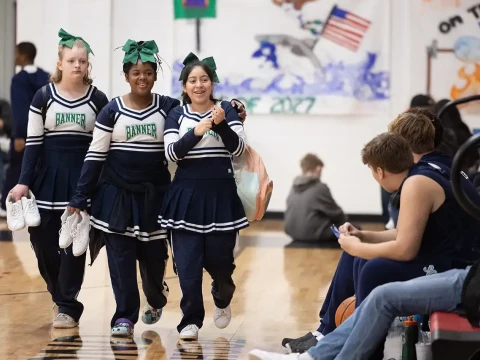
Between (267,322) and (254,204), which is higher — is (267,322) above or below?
below

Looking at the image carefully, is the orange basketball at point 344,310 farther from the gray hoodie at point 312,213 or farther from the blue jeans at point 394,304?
the gray hoodie at point 312,213

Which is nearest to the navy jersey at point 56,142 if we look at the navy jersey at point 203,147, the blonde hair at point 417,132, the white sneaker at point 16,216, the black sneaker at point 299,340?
the white sneaker at point 16,216

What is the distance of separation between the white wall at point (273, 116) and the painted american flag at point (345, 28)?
0.36 m

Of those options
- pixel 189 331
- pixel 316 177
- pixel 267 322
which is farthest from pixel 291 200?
pixel 189 331

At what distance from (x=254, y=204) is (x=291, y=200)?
434 centimetres

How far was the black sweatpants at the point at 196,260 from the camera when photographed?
15.8 feet

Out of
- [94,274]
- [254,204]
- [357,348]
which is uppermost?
[254,204]

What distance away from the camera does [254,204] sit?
16.0 feet

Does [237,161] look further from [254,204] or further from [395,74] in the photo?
[395,74]

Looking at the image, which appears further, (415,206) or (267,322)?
(267,322)

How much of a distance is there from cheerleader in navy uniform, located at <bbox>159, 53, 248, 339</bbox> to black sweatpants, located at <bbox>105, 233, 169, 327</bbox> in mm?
208

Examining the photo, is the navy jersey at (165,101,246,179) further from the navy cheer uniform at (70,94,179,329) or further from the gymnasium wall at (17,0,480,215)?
the gymnasium wall at (17,0,480,215)

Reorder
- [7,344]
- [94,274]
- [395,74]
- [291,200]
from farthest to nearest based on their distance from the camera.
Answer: [395,74], [291,200], [94,274], [7,344]

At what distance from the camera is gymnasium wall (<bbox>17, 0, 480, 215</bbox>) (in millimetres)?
10539
